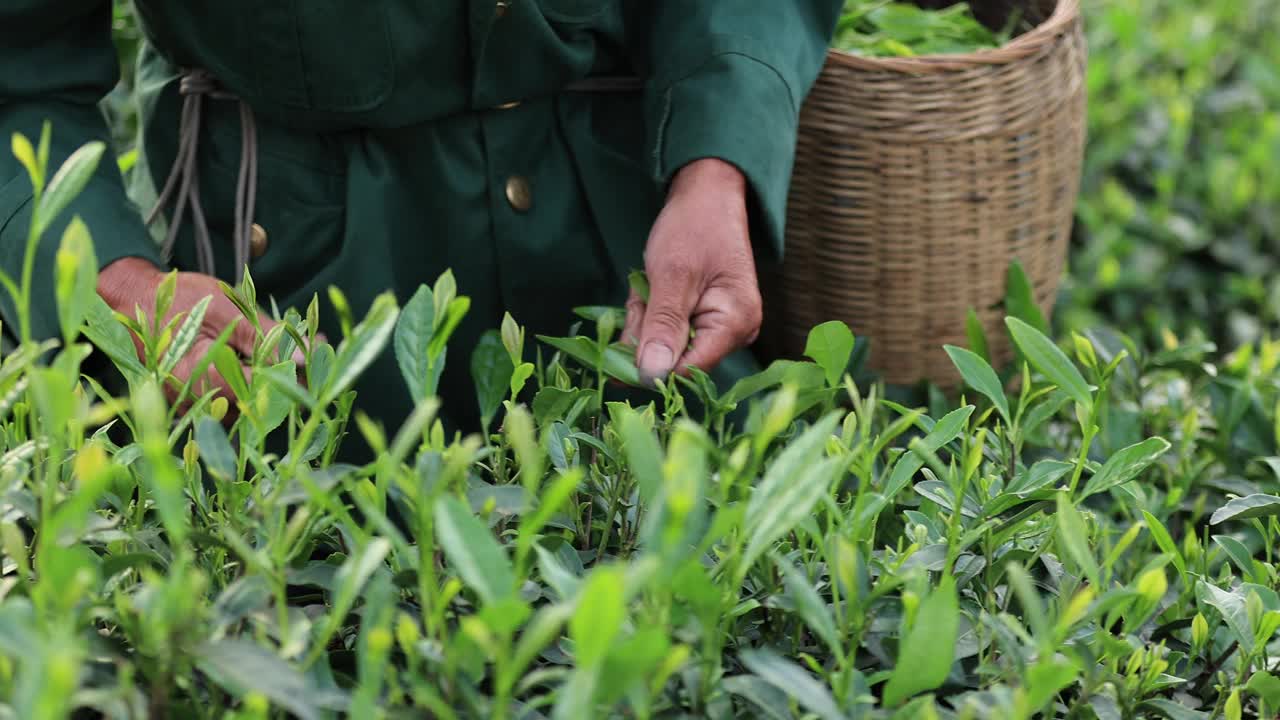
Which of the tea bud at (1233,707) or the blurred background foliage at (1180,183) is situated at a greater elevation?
the tea bud at (1233,707)

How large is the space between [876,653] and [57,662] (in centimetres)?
36

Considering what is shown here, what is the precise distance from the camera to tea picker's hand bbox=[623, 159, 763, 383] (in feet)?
3.34

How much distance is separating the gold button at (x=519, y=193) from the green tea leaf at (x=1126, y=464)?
2.36ft

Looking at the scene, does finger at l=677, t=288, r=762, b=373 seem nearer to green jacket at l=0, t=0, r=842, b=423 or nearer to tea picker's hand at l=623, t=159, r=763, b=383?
tea picker's hand at l=623, t=159, r=763, b=383

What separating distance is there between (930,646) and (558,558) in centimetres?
19

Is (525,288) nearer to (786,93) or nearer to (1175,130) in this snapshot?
(786,93)

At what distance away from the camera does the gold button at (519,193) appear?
1276 millimetres

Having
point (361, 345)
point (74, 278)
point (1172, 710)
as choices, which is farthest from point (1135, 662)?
point (74, 278)

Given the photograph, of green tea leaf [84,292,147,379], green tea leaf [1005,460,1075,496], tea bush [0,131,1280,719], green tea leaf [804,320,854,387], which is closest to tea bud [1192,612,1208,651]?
tea bush [0,131,1280,719]

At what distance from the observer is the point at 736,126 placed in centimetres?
115

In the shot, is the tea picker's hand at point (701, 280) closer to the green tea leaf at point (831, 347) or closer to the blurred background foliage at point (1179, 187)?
the green tea leaf at point (831, 347)

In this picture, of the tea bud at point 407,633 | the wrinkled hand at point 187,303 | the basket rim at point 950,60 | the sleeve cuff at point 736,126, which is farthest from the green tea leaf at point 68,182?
the basket rim at point 950,60

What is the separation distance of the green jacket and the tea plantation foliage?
40cm

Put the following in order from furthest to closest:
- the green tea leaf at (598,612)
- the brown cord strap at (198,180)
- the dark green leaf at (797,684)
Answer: the brown cord strap at (198,180) < the dark green leaf at (797,684) < the green tea leaf at (598,612)
